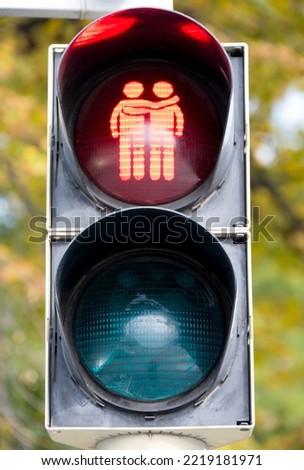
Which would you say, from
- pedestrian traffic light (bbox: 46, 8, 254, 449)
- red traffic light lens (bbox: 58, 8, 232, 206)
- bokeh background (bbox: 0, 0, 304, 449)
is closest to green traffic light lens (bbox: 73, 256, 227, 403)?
pedestrian traffic light (bbox: 46, 8, 254, 449)

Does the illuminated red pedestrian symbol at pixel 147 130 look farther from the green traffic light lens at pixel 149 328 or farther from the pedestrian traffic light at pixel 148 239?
the green traffic light lens at pixel 149 328

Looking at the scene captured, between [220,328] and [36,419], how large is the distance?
5.02m

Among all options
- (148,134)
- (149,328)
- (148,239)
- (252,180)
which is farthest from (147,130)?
(252,180)

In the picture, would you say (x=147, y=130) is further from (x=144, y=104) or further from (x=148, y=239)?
(x=148, y=239)

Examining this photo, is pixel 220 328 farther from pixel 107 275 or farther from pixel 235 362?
pixel 107 275

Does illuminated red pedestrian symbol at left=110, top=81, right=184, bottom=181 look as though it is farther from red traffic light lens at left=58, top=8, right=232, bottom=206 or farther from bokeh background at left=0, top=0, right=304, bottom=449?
bokeh background at left=0, top=0, right=304, bottom=449

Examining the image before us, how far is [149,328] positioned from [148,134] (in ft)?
1.74

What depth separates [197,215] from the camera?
3.40 metres

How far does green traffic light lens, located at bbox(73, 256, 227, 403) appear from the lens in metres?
3.28

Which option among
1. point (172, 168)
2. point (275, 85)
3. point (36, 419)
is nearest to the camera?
point (172, 168)

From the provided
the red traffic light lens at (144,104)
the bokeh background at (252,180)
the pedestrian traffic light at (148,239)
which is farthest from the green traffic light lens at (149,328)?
the bokeh background at (252,180)
